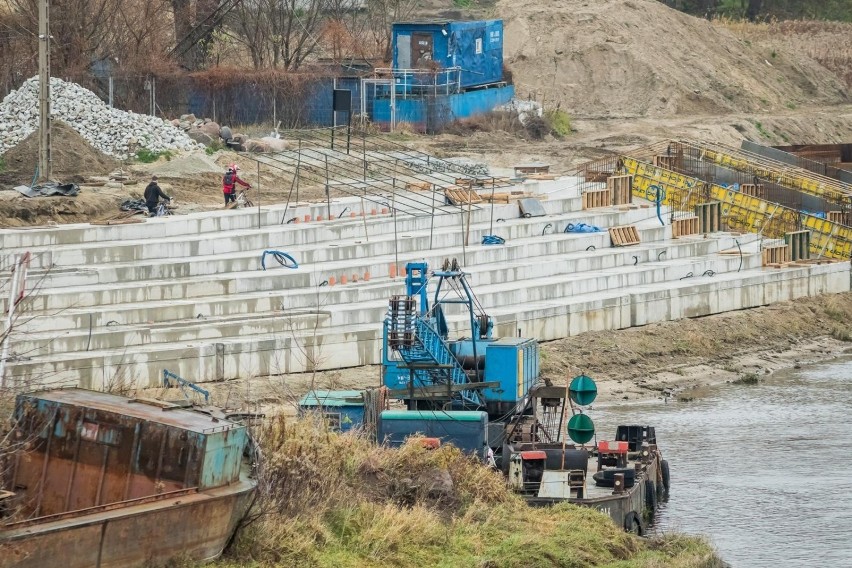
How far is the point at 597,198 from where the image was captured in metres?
50.5

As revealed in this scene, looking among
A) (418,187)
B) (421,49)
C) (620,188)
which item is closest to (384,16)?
(421,49)

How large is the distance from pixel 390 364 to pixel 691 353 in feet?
54.0

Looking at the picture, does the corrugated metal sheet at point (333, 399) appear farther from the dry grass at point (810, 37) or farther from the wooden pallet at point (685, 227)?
the dry grass at point (810, 37)

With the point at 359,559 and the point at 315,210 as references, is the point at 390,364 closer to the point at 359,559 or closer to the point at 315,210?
the point at 359,559

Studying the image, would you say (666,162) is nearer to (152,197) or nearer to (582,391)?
(152,197)

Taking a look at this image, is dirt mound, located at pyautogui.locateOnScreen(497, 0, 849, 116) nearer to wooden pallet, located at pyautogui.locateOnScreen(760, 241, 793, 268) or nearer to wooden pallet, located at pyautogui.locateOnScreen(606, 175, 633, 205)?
wooden pallet, located at pyautogui.locateOnScreen(606, 175, 633, 205)

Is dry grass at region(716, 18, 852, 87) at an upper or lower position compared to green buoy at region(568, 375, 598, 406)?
upper

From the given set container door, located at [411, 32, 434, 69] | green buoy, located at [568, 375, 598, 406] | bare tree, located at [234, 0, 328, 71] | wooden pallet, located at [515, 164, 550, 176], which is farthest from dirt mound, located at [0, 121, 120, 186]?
green buoy, located at [568, 375, 598, 406]

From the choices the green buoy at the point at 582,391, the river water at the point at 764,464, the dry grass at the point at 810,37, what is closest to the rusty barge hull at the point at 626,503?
the river water at the point at 764,464

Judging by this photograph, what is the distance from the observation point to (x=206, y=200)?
44406mm

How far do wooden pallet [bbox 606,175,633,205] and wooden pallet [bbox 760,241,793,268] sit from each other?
4454mm

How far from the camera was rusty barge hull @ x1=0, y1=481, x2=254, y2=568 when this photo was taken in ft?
54.4

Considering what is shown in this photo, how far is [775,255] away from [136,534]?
34.8 metres

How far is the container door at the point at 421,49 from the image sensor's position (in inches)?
2372
